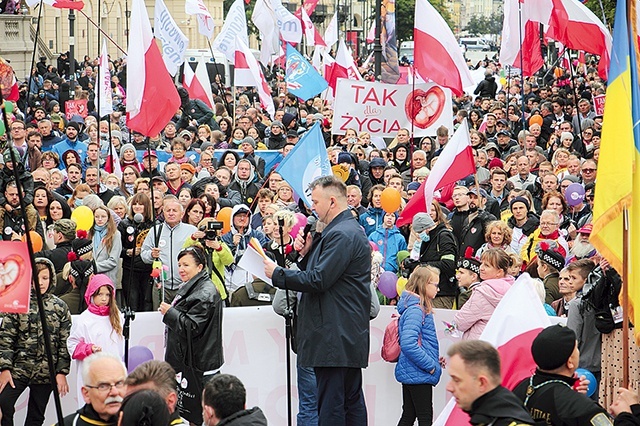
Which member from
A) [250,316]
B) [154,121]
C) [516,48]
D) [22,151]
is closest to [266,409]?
[250,316]

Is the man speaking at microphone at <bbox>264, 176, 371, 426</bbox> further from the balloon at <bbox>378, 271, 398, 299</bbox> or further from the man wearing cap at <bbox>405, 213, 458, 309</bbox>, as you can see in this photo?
the man wearing cap at <bbox>405, 213, 458, 309</bbox>

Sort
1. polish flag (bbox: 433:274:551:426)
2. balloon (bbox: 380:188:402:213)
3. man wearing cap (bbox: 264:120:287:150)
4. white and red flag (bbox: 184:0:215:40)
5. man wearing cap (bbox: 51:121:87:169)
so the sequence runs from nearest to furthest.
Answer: polish flag (bbox: 433:274:551:426)
balloon (bbox: 380:188:402:213)
man wearing cap (bbox: 51:121:87:169)
man wearing cap (bbox: 264:120:287:150)
white and red flag (bbox: 184:0:215:40)

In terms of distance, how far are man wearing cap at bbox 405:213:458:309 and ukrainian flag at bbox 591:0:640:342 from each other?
3804 millimetres

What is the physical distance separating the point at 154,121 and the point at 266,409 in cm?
314

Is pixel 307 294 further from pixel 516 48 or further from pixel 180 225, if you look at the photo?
pixel 516 48

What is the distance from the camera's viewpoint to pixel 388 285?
1048 cm

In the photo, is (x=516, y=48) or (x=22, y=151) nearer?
(x=22, y=151)

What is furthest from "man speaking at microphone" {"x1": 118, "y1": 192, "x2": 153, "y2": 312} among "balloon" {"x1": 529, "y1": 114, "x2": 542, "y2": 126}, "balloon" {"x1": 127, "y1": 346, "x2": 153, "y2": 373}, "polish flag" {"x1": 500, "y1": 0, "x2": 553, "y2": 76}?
"balloon" {"x1": 529, "y1": 114, "x2": 542, "y2": 126}

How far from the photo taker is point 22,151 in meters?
16.1

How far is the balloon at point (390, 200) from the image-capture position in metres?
11.6

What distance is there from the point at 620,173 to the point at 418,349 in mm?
2758

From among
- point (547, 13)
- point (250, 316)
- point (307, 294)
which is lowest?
point (250, 316)

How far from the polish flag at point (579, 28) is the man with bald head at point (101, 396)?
11.0 m

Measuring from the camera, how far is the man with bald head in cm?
576
